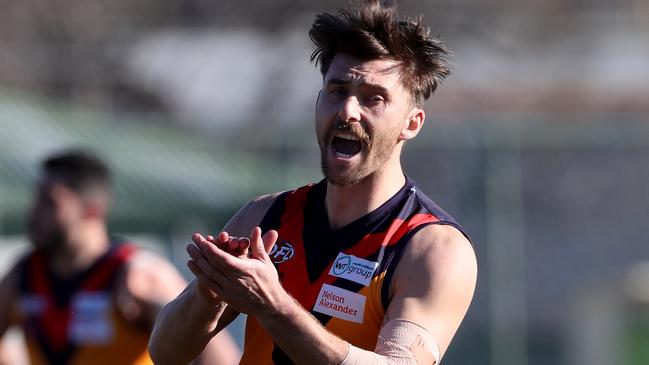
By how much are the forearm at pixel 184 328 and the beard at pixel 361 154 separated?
0.59 metres

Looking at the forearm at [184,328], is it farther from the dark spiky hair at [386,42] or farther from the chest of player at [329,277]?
the dark spiky hair at [386,42]

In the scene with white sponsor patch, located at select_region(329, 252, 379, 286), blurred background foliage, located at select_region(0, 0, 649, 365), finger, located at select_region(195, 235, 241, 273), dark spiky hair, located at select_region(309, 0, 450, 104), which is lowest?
blurred background foliage, located at select_region(0, 0, 649, 365)

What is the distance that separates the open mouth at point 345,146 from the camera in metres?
4.69

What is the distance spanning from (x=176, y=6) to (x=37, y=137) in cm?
747

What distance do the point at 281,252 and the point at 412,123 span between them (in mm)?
653

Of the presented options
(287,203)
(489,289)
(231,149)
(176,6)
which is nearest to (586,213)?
(489,289)

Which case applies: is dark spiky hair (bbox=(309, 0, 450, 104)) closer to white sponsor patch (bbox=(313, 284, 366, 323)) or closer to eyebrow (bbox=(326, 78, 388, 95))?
eyebrow (bbox=(326, 78, 388, 95))

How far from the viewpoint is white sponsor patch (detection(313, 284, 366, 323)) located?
4.53m

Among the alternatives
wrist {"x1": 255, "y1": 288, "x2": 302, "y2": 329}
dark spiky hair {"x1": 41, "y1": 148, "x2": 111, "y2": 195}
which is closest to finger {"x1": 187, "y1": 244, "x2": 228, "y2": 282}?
wrist {"x1": 255, "y1": 288, "x2": 302, "y2": 329}

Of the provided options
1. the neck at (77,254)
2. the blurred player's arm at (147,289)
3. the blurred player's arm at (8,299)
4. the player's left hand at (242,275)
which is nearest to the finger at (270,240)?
the player's left hand at (242,275)

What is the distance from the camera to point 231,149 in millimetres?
13352

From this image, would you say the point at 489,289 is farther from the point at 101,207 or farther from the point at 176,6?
the point at 176,6

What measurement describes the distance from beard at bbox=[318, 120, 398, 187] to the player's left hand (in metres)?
0.63

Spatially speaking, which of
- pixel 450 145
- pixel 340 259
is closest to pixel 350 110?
pixel 340 259
